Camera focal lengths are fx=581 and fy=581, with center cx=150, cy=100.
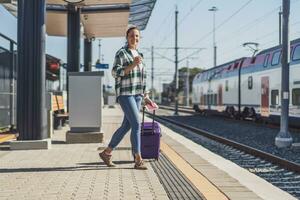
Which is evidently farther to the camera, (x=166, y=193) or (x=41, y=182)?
(x=41, y=182)

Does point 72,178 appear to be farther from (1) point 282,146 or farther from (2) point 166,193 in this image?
(1) point 282,146

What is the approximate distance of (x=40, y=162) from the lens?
8977mm

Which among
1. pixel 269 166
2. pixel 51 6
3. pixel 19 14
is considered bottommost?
pixel 269 166

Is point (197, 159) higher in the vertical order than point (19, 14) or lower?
lower

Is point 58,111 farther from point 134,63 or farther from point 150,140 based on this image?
point 134,63

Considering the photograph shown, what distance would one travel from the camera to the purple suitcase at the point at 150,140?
9.07 m

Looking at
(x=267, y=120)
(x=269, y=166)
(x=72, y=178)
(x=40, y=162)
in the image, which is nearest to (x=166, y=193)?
(x=72, y=178)

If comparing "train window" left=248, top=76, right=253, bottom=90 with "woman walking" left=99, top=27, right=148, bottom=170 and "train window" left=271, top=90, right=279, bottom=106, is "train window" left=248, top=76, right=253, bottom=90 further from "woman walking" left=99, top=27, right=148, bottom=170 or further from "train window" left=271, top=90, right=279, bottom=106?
"woman walking" left=99, top=27, right=148, bottom=170

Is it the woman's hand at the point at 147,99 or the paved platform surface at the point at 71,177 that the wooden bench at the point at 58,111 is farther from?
the woman's hand at the point at 147,99

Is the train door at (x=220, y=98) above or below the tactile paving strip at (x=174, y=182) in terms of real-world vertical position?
above

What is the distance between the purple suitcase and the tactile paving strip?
18cm

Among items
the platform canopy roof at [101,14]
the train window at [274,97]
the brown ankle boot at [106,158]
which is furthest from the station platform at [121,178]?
the train window at [274,97]

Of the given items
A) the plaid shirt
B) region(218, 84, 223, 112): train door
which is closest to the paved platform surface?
the plaid shirt

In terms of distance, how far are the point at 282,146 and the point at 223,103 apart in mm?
21076
